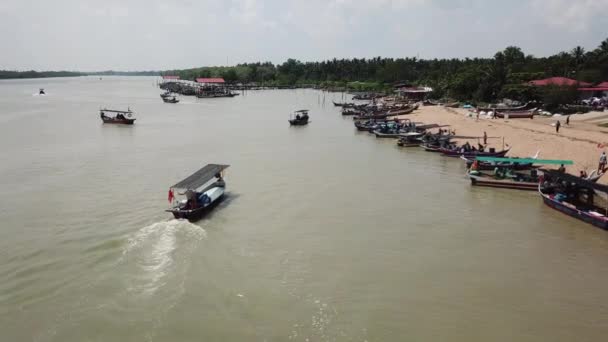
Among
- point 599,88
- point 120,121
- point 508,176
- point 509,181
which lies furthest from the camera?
point 599,88

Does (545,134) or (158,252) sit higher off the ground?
(545,134)

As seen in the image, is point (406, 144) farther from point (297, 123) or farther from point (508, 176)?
point (297, 123)

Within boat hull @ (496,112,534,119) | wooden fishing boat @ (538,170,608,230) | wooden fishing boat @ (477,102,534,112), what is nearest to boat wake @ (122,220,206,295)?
wooden fishing boat @ (538,170,608,230)

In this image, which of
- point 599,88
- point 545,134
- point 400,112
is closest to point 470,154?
point 545,134

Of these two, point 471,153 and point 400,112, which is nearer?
point 471,153

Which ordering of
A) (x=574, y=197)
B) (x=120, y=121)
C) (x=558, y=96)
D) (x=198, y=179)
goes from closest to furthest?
(x=574, y=197) < (x=198, y=179) < (x=558, y=96) < (x=120, y=121)

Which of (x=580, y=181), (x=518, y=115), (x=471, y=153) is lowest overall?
(x=471, y=153)

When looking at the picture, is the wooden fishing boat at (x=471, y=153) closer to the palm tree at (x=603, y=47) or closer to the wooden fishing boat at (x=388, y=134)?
the wooden fishing boat at (x=388, y=134)
